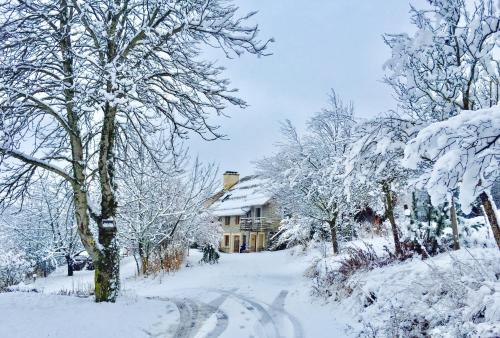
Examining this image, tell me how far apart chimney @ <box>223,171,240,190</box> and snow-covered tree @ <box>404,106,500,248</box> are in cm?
5028

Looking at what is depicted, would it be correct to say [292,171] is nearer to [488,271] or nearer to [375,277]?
[375,277]

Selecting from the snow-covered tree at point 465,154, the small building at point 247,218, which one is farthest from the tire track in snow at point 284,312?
the small building at point 247,218

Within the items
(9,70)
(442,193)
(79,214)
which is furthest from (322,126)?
(442,193)

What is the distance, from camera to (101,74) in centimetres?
748

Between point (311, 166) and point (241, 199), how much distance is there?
27131mm

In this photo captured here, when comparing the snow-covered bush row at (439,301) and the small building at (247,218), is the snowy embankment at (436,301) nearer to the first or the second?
the snow-covered bush row at (439,301)

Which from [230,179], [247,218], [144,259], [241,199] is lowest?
[144,259]

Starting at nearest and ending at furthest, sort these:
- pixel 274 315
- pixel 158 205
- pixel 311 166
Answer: pixel 274 315
pixel 311 166
pixel 158 205

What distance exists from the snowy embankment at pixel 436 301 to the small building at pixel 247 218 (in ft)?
90.4

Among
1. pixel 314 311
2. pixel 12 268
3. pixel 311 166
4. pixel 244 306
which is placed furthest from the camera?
pixel 12 268

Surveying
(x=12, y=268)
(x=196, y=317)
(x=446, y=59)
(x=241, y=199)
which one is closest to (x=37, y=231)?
(x=12, y=268)

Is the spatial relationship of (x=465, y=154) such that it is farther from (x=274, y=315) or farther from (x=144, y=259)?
(x=144, y=259)

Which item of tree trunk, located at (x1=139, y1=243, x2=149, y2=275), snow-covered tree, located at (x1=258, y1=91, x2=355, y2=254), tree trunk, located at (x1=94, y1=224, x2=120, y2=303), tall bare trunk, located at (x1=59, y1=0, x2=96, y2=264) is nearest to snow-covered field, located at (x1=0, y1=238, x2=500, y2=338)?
tree trunk, located at (x1=94, y1=224, x2=120, y2=303)

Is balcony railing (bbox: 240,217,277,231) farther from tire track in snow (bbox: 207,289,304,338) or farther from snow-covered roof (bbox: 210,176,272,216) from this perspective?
tire track in snow (bbox: 207,289,304,338)
